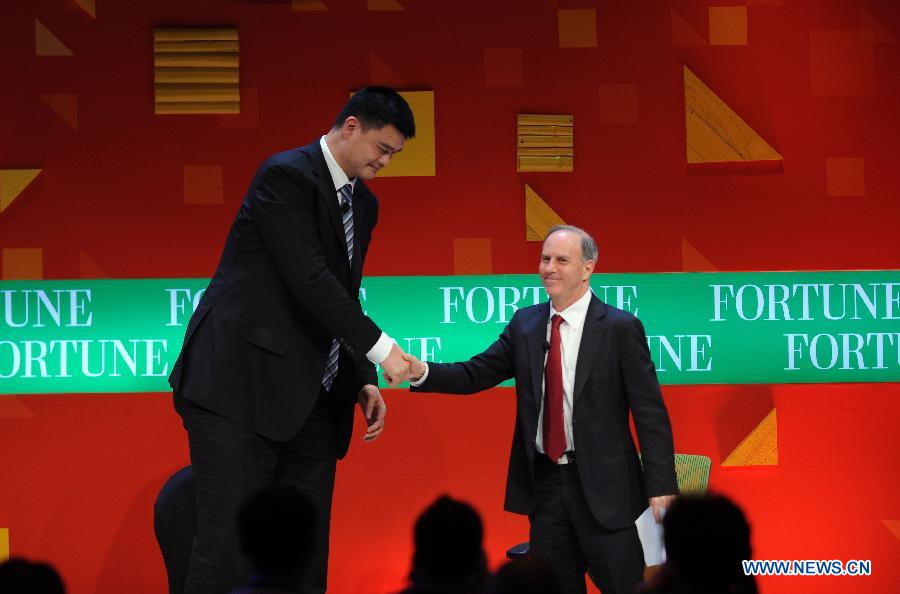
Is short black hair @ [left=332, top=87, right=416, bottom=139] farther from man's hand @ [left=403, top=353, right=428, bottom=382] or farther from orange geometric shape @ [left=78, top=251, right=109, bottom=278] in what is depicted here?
orange geometric shape @ [left=78, top=251, right=109, bottom=278]

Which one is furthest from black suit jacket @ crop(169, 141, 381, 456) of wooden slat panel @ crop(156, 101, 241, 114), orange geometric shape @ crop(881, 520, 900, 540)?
orange geometric shape @ crop(881, 520, 900, 540)

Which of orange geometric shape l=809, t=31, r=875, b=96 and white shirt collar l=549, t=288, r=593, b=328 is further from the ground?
orange geometric shape l=809, t=31, r=875, b=96

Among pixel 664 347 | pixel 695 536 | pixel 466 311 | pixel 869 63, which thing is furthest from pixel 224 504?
pixel 869 63

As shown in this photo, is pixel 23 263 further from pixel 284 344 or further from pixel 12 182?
pixel 284 344

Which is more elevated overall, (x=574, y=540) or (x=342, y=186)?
(x=342, y=186)

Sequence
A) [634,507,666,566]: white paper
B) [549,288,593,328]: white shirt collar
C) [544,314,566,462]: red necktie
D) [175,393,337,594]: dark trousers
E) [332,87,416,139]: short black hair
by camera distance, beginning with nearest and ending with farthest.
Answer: [175,393,337,594]: dark trousers < [332,87,416,139]: short black hair < [634,507,666,566]: white paper < [544,314,566,462]: red necktie < [549,288,593,328]: white shirt collar

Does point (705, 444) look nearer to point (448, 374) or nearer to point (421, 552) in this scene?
point (448, 374)

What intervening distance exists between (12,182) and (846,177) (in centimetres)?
336

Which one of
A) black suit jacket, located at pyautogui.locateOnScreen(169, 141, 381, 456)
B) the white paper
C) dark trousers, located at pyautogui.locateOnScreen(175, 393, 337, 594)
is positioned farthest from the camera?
the white paper

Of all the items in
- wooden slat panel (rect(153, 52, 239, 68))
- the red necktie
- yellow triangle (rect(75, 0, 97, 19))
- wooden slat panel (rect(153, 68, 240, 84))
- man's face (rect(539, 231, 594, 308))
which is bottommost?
the red necktie

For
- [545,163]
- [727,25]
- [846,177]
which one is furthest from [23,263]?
[846,177]

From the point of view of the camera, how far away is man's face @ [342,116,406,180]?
2912mm

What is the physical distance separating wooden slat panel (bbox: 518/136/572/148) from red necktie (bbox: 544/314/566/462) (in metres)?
1.17

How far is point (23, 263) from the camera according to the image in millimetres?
4305
